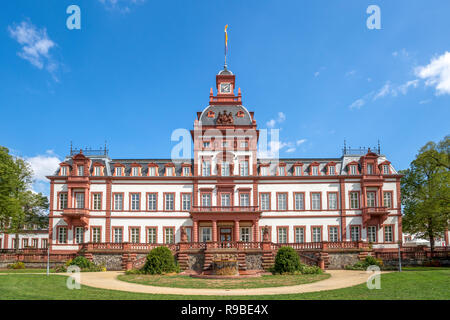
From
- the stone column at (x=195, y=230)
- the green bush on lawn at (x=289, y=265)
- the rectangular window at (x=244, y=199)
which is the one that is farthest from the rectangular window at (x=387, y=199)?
the stone column at (x=195, y=230)

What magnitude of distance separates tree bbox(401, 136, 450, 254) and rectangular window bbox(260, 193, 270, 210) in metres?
16.2

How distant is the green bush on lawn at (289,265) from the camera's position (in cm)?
2966

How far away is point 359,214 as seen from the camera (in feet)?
148

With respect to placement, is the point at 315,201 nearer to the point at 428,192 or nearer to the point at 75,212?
the point at 428,192

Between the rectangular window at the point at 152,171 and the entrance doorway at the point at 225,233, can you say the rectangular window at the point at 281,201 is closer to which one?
the entrance doorway at the point at 225,233

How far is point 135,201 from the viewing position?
45.7 m

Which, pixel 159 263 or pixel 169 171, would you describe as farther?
pixel 169 171

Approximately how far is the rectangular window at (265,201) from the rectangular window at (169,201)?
10.4m

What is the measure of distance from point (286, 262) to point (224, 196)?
16.6m

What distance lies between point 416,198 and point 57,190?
143ft

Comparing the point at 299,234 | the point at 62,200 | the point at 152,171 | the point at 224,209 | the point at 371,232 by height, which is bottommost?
the point at 299,234

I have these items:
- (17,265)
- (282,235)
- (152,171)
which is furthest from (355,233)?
(17,265)

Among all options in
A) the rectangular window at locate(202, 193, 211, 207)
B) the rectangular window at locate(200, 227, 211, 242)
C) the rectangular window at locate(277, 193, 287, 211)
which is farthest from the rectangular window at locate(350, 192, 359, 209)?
the rectangular window at locate(200, 227, 211, 242)
